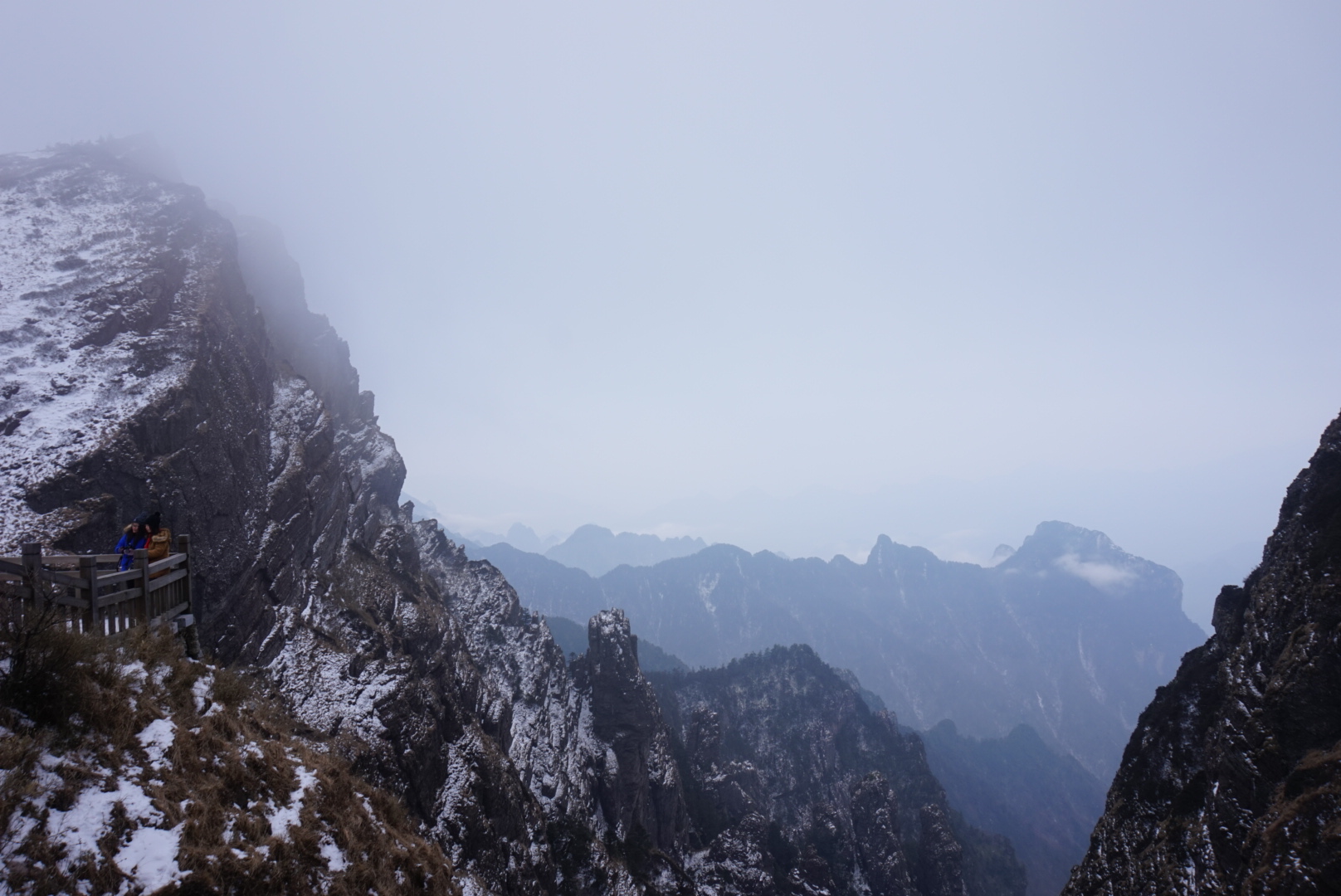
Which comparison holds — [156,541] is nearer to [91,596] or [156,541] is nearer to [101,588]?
[101,588]

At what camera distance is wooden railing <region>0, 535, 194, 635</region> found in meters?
9.84

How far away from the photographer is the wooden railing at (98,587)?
984cm

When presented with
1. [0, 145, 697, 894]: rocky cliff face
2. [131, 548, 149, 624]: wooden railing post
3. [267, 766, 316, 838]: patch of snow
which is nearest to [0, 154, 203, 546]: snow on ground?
[0, 145, 697, 894]: rocky cliff face

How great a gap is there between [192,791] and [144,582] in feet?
18.8

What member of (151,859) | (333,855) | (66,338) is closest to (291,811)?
(333,855)

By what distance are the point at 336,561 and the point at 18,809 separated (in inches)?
1698

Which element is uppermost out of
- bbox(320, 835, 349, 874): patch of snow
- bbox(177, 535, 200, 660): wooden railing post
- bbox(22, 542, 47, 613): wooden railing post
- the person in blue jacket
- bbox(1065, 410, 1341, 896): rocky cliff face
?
bbox(22, 542, 47, 613): wooden railing post

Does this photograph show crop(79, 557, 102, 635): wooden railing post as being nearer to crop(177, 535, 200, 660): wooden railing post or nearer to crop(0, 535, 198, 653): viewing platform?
crop(0, 535, 198, 653): viewing platform

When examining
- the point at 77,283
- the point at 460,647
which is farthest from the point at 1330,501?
the point at 77,283

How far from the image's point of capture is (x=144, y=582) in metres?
12.4

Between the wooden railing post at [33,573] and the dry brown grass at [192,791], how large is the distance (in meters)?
1.26

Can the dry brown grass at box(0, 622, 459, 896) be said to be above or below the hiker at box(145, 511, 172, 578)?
below

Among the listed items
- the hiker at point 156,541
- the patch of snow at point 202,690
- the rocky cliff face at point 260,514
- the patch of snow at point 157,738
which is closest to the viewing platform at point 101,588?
the hiker at point 156,541

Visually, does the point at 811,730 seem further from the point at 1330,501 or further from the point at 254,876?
the point at 254,876
